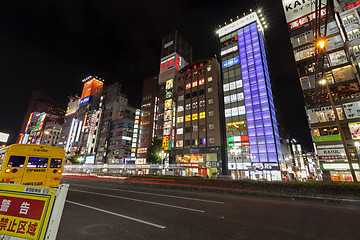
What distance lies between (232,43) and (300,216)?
2255 inches

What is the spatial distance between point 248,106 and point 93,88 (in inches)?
→ 3816

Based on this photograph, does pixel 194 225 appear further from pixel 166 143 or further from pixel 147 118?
pixel 147 118

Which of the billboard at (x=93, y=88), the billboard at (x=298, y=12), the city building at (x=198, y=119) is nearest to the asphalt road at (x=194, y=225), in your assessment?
the city building at (x=198, y=119)

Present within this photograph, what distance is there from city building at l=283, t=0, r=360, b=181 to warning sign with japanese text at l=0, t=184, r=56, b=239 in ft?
A: 107

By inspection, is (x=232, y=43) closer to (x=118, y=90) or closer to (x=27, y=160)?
(x=27, y=160)

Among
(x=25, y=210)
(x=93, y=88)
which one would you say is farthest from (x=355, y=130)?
(x=93, y=88)

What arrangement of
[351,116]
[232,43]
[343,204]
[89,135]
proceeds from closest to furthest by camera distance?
[343,204], [351,116], [232,43], [89,135]

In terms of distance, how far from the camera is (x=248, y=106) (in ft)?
146

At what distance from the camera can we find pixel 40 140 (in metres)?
116

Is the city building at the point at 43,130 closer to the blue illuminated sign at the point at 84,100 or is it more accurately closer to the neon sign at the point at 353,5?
the blue illuminated sign at the point at 84,100

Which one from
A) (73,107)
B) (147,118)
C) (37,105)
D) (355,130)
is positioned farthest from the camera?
(37,105)

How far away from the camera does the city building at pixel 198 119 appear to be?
44.5 metres

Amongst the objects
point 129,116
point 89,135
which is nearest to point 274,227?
point 129,116

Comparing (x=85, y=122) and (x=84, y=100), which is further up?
(x=84, y=100)
